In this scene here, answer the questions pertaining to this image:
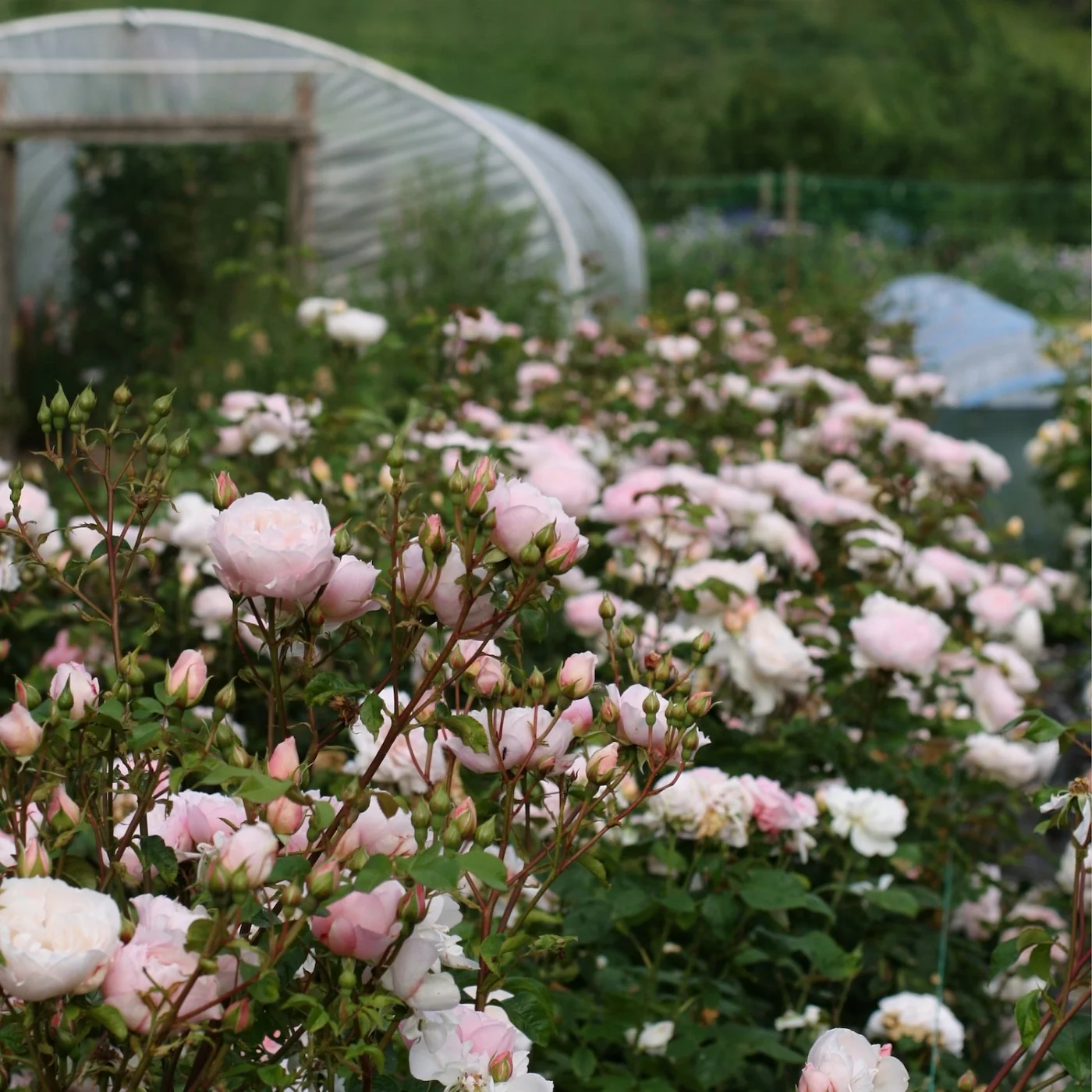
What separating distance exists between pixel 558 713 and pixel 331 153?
6953 mm

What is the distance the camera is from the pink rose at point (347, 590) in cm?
86

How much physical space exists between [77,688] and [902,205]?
1829 cm

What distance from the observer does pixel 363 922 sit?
29.8 inches

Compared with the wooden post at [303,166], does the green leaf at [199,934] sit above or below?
above

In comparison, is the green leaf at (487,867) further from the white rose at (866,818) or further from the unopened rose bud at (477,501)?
the white rose at (866,818)

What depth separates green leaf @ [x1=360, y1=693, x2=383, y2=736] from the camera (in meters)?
0.88

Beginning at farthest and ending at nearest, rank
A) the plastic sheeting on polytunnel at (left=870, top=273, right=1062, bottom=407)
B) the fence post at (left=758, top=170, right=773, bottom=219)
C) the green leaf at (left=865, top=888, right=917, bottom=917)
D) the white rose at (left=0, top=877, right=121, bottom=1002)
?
the fence post at (left=758, top=170, right=773, bottom=219), the plastic sheeting on polytunnel at (left=870, top=273, right=1062, bottom=407), the green leaf at (left=865, top=888, right=917, bottom=917), the white rose at (left=0, top=877, right=121, bottom=1002)

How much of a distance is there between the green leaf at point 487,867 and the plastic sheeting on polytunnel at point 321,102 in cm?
662

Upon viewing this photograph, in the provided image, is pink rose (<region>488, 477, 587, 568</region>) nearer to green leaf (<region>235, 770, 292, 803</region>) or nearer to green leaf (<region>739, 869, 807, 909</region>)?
green leaf (<region>235, 770, 292, 803</region>)

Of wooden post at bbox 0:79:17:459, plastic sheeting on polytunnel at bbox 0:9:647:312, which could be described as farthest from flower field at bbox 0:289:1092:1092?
plastic sheeting on polytunnel at bbox 0:9:647:312

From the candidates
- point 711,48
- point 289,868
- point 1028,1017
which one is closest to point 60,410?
point 289,868

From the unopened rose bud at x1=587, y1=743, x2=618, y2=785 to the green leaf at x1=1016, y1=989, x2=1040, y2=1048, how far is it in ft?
1.21

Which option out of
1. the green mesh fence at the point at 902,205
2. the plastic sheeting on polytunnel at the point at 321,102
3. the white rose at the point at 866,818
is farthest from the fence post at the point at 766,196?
the white rose at the point at 866,818

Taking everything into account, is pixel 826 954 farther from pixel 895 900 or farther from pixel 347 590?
pixel 347 590
